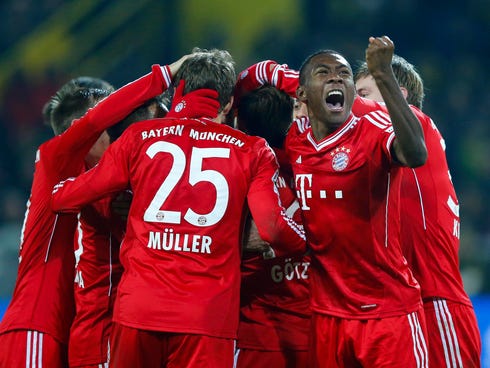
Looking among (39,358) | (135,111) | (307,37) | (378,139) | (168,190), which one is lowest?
(39,358)

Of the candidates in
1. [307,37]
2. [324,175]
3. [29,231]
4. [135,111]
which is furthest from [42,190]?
[307,37]

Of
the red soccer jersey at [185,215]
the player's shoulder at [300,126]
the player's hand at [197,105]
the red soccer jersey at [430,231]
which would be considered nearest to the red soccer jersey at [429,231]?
the red soccer jersey at [430,231]

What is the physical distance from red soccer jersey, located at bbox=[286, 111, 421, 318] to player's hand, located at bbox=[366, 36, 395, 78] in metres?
0.35

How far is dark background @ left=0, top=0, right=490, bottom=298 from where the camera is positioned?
11.9 metres

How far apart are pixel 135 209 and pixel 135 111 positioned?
2.27 ft

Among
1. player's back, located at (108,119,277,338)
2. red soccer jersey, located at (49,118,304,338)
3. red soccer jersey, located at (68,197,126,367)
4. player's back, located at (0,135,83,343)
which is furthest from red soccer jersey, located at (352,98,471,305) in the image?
player's back, located at (0,135,83,343)

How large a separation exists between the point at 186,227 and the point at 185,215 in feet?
0.17

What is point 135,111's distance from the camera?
160 inches

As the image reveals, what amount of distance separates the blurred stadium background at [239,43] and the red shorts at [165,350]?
8.52 meters

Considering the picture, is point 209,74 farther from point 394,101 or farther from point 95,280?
point 95,280

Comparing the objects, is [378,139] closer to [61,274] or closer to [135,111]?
[135,111]

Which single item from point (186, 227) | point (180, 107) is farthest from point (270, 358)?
point (180, 107)

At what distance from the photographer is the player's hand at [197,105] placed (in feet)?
12.2

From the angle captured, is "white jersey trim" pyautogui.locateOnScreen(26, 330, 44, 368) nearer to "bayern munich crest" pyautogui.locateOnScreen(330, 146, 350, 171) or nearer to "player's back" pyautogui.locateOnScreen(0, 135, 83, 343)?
"player's back" pyautogui.locateOnScreen(0, 135, 83, 343)
